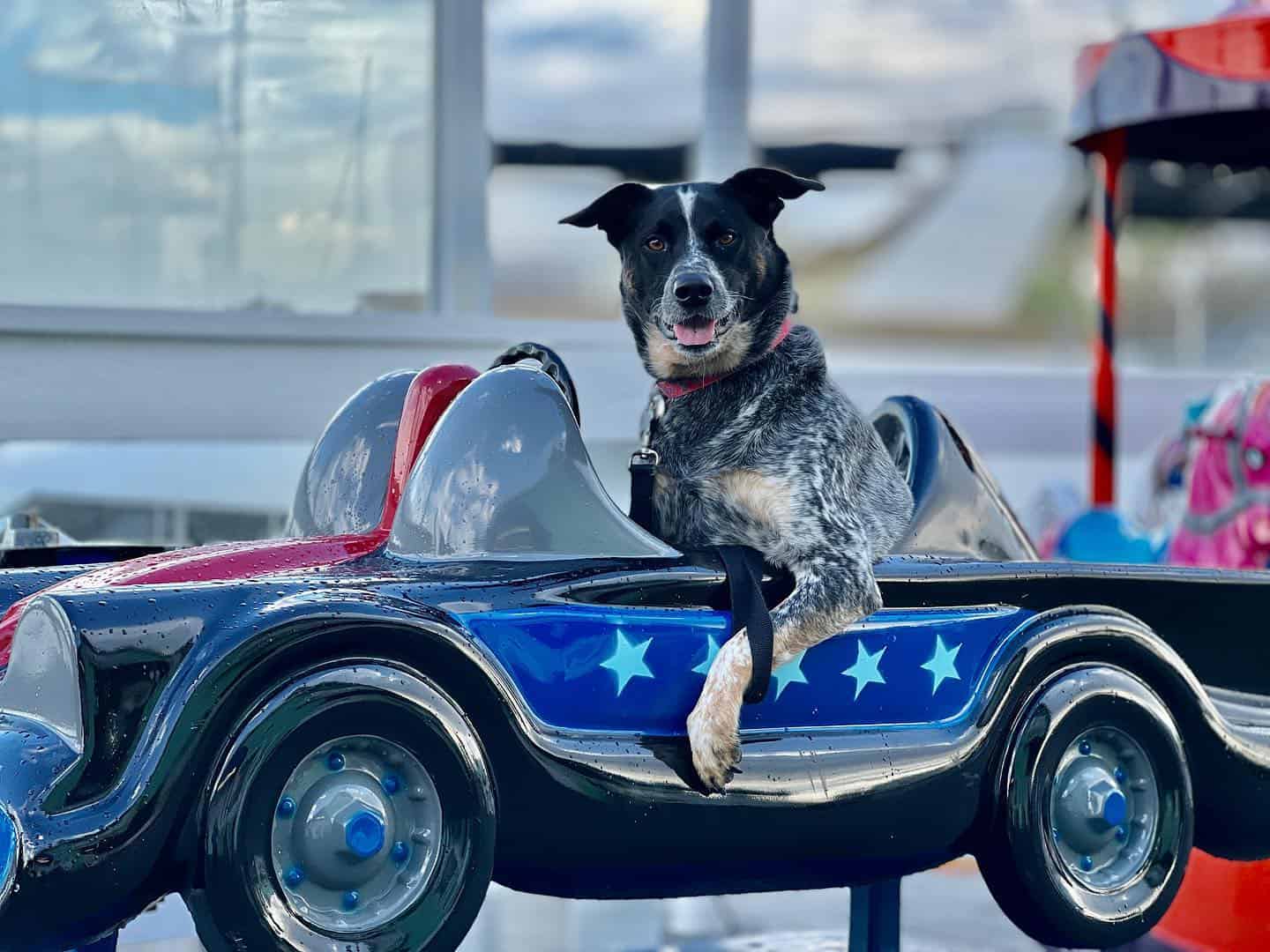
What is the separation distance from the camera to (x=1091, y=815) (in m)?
2.33

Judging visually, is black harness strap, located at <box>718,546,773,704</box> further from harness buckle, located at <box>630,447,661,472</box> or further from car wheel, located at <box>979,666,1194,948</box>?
car wheel, located at <box>979,666,1194,948</box>

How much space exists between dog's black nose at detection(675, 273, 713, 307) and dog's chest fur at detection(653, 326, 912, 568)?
17 cm

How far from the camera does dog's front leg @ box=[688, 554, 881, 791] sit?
2.06 metres

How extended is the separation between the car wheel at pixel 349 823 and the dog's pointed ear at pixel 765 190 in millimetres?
943

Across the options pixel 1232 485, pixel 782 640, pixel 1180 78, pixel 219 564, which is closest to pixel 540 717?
pixel 782 640

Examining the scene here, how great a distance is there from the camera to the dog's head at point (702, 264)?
7.55 feet

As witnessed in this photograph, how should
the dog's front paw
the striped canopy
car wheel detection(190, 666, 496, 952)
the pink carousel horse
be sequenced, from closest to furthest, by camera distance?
car wheel detection(190, 666, 496, 952), the dog's front paw, the pink carousel horse, the striped canopy

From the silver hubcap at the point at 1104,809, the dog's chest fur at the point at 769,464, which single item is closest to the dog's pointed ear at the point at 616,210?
the dog's chest fur at the point at 769,464

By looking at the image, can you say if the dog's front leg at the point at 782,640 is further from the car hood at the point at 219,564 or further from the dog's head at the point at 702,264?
the car hood at the point at 219,564

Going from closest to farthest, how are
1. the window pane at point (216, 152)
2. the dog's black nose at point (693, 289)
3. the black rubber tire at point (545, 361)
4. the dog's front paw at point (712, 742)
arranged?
1. the dog's front paw at point (712, 742)
2. the dog's black nose at point (693, 289)
3. the black rubber tire at point (545, 361)
4. the window pane at point (216, 152)

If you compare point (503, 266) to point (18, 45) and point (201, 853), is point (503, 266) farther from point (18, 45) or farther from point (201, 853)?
point (201, 853)

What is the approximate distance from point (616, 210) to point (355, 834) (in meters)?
1.06

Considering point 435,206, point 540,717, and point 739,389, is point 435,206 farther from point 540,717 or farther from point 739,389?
point 540,717

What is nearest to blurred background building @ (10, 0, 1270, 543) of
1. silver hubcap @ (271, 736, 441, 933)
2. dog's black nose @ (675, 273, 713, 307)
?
dog's black nose @ (675, 273, 713, 307)
